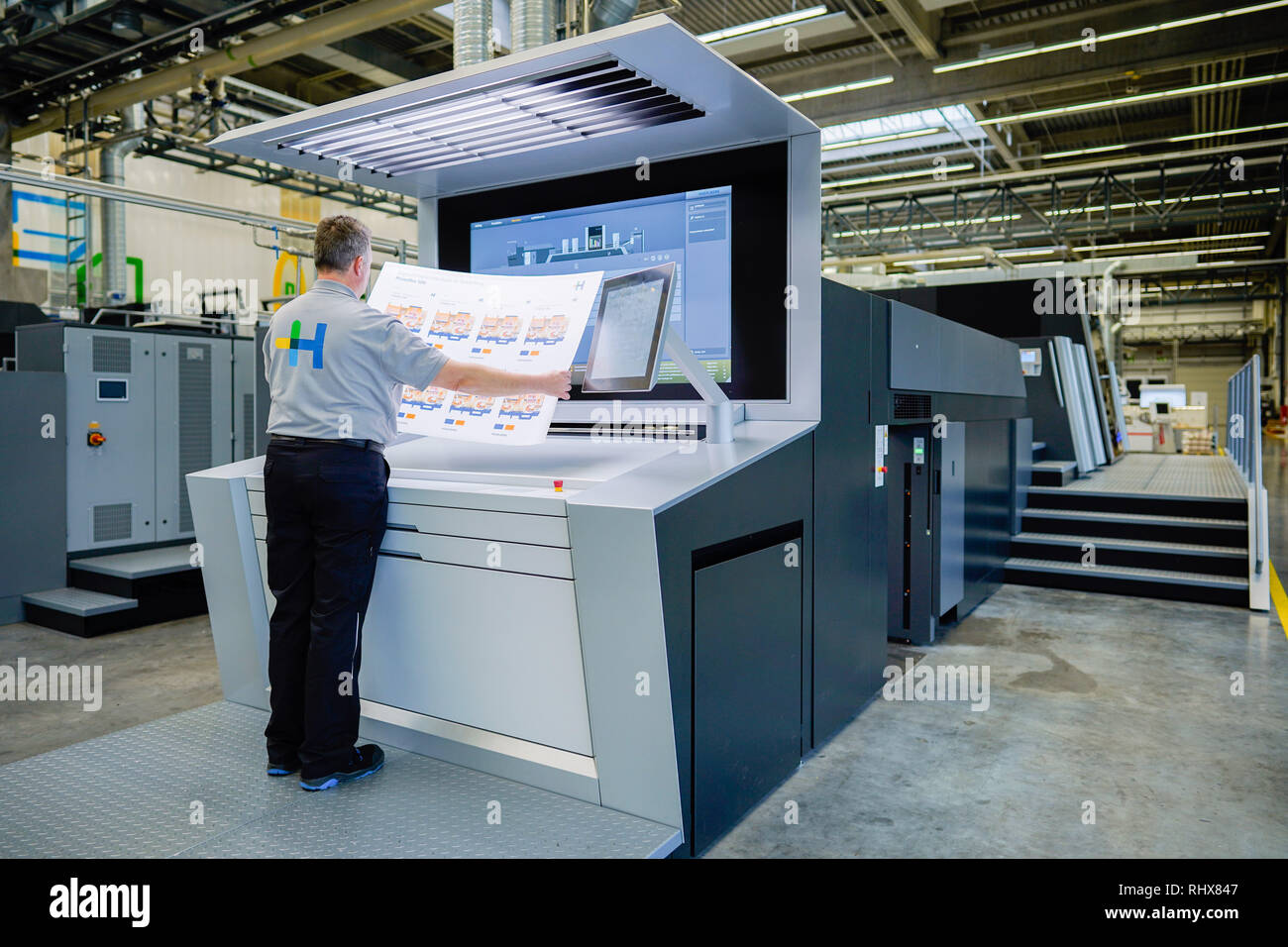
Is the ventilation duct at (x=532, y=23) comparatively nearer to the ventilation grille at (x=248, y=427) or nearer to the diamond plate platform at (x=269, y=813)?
the diamond plate platform at (x=269, y=813)

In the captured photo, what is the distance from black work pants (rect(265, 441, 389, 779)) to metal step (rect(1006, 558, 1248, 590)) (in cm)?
499

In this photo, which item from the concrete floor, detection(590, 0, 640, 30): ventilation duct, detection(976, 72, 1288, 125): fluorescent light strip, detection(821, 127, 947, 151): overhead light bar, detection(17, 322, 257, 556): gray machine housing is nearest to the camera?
the concrete floor

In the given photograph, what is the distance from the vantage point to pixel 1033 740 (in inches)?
118

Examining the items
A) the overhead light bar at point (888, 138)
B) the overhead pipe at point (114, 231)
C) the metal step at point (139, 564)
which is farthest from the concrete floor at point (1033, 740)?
the overhead light bar at point (888, 138)

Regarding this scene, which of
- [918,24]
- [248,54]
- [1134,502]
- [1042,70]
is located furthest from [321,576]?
[1042,70]

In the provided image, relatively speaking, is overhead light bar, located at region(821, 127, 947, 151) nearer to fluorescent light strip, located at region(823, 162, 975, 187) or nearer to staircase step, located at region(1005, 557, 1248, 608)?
fluorescent light strip, located at region(823, 162, 975, 187)

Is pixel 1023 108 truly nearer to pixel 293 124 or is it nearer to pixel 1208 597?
pixel 1208 597

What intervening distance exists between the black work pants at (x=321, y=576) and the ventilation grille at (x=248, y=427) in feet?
14.4

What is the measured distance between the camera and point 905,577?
4234 mm

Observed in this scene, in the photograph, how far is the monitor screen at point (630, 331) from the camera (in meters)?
2.01

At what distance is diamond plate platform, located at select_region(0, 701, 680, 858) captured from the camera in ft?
5.85

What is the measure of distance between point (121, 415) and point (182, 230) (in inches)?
347

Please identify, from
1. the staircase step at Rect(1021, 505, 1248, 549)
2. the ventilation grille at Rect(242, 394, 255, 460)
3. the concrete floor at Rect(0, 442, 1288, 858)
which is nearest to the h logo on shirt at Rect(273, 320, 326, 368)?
the concrete floor at Rect(0, 442, 1288, 858)
